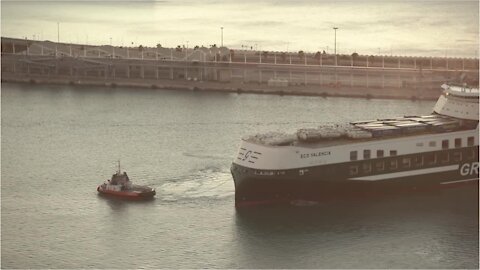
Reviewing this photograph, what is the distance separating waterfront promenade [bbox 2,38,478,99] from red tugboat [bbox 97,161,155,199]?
25.9 metres

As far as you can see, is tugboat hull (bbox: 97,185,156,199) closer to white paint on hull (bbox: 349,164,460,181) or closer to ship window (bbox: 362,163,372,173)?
white paint on hull (bbox: 349,164,460,181)

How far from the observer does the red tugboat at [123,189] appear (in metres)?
31.8

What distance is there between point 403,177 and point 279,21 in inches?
2832

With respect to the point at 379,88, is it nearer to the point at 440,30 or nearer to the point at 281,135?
the point at 281,135

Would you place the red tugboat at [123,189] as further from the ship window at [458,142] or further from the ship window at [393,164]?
the ship window at [458,142]

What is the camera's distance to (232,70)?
210ft

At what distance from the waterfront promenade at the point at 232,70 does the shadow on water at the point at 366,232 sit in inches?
999

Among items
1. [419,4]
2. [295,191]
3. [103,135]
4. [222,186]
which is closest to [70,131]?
[103,135]

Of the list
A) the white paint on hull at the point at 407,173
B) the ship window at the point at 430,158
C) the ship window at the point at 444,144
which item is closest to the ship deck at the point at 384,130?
the ship window at the point at 444,144

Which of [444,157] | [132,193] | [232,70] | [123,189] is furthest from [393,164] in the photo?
[232,70]

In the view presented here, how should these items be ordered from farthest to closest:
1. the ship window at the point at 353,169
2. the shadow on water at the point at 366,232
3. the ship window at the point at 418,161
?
1. the ship window at the point at 418,161
2. the ship window at the point at 353,169
3. the shadow on water at the point at 366,232

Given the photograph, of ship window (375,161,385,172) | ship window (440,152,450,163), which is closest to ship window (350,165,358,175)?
ship window (375,161,385,172)

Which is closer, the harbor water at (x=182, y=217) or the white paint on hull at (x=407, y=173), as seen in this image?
the harbor water at (x=182, y=217)

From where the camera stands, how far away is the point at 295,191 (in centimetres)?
3083
